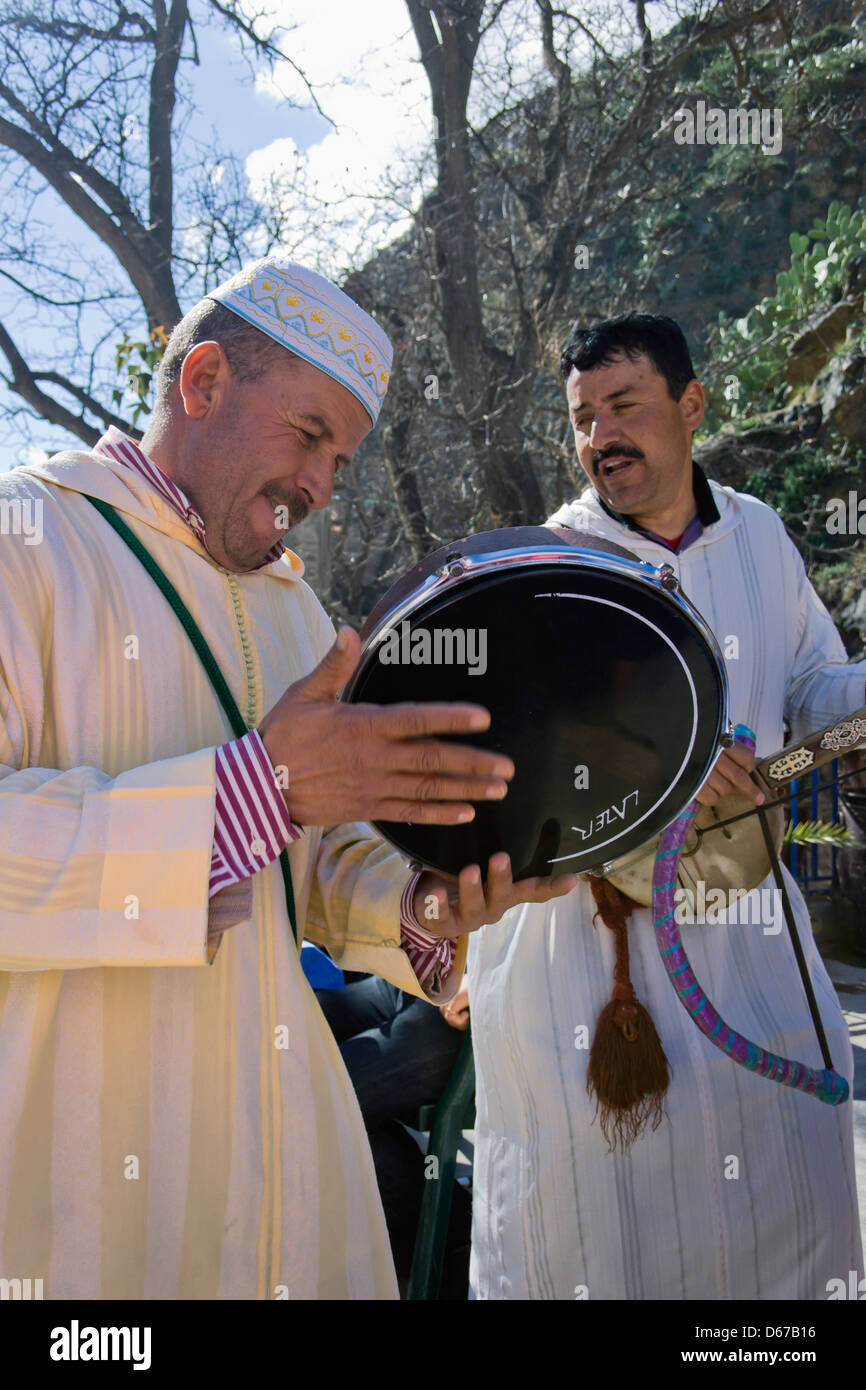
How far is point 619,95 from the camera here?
8.06 m

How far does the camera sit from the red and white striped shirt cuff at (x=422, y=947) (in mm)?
1597

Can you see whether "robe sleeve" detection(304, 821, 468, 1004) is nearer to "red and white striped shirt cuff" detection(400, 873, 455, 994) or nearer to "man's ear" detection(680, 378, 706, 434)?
"red and white striped shirt cuff" detection(400, 873, 455, 994)

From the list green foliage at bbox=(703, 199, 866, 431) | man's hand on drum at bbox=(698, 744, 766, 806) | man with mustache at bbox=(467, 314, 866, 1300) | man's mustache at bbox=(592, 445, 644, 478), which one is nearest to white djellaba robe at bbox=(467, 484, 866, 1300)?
man with mustache at bbox=(467, 314, 866, 1300)

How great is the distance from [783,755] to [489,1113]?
1035mm

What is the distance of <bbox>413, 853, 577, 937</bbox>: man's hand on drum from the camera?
143 centimetres

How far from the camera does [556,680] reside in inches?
55.1

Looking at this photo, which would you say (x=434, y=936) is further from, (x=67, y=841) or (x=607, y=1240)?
(x=607, y=1240)

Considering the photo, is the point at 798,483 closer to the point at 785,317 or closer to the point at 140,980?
the point at 785,317

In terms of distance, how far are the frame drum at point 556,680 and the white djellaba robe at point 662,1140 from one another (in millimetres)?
923

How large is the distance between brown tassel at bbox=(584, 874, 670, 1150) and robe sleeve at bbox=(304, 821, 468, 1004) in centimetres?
67

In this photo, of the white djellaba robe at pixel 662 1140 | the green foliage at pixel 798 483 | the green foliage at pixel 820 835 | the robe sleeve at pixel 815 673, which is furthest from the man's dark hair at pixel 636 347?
the green foliage at pixel 798 483

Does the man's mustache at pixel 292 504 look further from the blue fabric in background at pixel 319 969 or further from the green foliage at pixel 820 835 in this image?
the green foliage at pixel 820 835

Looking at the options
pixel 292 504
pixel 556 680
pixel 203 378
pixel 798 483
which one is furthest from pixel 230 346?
pixel 798 483

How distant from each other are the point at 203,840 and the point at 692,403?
1982mm
